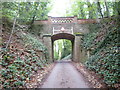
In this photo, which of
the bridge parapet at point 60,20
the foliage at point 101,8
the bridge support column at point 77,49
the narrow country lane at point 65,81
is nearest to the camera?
the narrow country lane at point 65,81

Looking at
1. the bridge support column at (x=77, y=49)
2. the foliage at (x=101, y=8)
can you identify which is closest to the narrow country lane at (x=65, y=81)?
the foliage at (x=101, y=8)

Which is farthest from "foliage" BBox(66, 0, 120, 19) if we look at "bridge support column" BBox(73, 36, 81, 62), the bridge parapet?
"bridge support column" BBox(73, 36, 81, 62)

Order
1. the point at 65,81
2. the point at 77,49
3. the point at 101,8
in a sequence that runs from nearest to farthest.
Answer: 1. the point at 65,81
2. the point at 101,8
3. the point at 77,49

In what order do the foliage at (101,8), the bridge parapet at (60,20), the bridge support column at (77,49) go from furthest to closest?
the bridge parapet at (60,20) < the bridge support column at (77,49) < the foliage at (101,8)

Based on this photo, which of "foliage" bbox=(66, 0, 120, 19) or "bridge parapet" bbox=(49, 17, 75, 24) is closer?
"foliage" bbox=(66, 0, 120, 19)

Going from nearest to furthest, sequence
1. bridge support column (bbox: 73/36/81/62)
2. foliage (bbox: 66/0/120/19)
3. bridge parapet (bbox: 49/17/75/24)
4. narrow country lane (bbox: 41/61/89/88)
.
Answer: narrow country lane (bbox: 41/61/89/88) → foliage (bbox: 66/0/120/19) → bridge support column (bbox: 73/36/81/62) → bridge parapet (bbox: 49/17/75/24)

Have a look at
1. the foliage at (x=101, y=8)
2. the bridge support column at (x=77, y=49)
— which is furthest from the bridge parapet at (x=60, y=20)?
the bridge support column at (x=77, y=49)

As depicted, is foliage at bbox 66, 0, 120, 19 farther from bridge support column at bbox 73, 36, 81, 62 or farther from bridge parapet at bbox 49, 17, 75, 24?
bridge support column at bbox 73, 36, 81, 62

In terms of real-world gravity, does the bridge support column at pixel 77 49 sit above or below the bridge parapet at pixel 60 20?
below

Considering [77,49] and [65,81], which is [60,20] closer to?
[77,49]

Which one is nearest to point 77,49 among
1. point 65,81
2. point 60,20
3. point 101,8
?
point 60,20

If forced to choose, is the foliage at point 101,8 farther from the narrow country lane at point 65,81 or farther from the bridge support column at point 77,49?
the narrow country lane at point 65,81

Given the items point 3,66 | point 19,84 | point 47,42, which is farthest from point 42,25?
point 19,84

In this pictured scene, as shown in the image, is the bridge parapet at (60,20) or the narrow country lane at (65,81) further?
the bridge parapet at (60,20)
